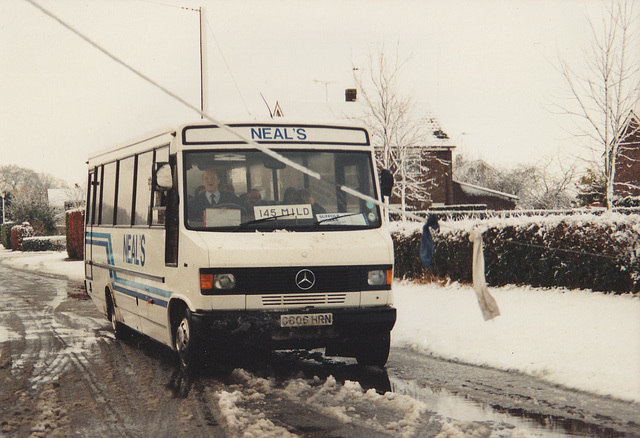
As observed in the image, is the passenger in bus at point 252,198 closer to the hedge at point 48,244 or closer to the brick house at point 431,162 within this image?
the brick house at point 431,162

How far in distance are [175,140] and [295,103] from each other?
46886mm

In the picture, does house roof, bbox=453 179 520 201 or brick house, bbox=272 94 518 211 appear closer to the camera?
brick house, bbox=272 94 518 211

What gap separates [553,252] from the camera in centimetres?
1291

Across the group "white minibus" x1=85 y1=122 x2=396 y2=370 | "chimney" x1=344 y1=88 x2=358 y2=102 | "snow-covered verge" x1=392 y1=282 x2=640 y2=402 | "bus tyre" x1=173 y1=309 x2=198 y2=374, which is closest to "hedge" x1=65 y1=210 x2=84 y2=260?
"chimney" x1=344 y1=88 x2=358 y2=102

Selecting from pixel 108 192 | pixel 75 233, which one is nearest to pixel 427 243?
pixel 108 192

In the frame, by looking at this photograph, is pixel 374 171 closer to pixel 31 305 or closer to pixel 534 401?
pixel 534 401

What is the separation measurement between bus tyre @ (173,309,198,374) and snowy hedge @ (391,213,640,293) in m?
4.48

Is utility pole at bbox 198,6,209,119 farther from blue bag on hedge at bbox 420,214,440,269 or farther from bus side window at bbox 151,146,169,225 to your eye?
blue bag on hedge at bbox 420,214,440,269

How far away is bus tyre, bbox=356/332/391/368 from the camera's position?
28.8 ft

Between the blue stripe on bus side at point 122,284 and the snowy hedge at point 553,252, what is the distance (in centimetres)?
461

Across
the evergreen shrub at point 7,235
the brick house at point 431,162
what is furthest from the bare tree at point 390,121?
the evergreen shrub at point 7,235

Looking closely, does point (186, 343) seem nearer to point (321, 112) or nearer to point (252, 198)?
point (252, 198)

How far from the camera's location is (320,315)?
26.7 feet

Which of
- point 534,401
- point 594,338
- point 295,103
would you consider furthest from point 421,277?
point 295,103
